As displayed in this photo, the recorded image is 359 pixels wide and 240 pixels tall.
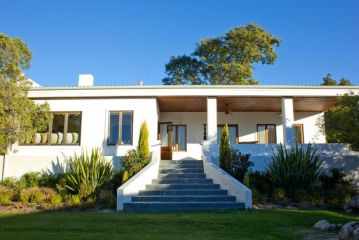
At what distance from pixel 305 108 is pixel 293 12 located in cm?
579

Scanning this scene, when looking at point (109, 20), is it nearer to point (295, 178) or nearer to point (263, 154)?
point (263, 154)

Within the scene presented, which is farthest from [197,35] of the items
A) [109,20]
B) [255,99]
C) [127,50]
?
[255,99]

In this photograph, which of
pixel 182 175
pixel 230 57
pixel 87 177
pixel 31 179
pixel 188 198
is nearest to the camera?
pixel 188 198

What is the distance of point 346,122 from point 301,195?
3.18 m

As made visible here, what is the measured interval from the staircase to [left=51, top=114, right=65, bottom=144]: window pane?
5205 millimetres

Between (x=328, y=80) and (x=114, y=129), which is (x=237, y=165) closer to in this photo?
(x=114, y=129)

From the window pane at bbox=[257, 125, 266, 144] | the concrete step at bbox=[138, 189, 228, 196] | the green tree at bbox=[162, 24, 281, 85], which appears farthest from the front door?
the green tree at bbox=[162, 24, 281, 85]

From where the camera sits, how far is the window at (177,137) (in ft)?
66.2

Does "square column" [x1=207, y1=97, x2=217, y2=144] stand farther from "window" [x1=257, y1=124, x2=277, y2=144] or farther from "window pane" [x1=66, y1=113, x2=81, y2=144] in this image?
"window pane" [x1=66, y1=113, x2=81, y2=144]

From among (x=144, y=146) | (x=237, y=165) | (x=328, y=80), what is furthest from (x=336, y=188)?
(x=328, y=80)

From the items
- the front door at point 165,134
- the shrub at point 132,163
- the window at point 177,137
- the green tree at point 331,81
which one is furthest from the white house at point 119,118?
the green tree at point 331,81

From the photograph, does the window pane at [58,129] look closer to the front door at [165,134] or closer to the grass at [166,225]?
the front door at [165,134]

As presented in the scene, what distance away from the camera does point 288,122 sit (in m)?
15.8

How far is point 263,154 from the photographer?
1488 cm
